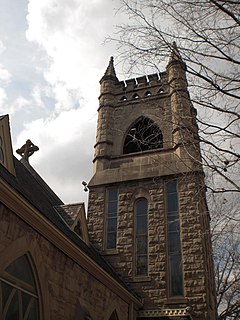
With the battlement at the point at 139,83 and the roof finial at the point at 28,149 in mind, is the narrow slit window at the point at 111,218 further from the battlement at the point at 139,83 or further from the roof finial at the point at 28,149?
the battlement at the point at 139,83

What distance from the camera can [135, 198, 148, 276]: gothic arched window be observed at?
14.0 metres

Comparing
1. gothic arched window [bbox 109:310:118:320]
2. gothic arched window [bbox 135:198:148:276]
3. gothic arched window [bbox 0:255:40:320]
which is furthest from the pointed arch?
gothic arched window [bbox 0:255:40:320]

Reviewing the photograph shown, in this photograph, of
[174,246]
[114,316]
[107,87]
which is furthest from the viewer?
[107,87]

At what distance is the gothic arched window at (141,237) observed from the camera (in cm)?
1405

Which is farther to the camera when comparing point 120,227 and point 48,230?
point 120,227

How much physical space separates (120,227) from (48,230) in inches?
287

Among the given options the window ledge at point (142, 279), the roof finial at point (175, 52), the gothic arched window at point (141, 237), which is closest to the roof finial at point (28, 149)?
the gothic arched window at point (141, 237)

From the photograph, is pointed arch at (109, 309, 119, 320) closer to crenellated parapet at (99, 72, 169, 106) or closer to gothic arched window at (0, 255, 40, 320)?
gothic arched window at (0, 255, 40, 320)

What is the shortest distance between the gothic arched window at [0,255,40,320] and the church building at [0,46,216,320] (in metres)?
0.02

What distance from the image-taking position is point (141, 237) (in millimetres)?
14688

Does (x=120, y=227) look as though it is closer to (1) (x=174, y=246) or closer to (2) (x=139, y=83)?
(1) (x=174, y=246)

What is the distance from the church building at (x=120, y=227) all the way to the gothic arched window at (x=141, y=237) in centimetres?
4

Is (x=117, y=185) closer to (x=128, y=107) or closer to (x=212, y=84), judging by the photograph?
(x=128, y=107)

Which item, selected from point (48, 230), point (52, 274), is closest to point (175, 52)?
point (48, 230)
